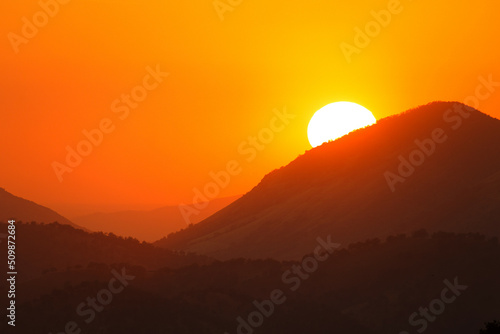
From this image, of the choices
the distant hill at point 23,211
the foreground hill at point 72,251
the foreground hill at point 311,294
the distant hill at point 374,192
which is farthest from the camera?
the distant hill at point 23,211

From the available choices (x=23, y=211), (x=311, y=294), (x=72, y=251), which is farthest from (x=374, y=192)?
(x=23, y=211)

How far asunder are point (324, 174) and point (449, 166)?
17.3 m

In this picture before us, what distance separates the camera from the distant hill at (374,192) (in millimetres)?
75312

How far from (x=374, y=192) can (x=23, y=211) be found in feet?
181

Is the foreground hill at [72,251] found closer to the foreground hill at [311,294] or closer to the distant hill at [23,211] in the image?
the foreground hill at [311,294]

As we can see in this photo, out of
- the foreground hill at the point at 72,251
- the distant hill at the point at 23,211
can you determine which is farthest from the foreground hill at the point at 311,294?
the distant hill at the point at 23,211

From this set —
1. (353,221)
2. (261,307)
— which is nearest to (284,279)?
(261,307)

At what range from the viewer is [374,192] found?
277 ft

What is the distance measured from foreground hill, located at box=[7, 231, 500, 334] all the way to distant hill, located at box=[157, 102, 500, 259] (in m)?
14.0

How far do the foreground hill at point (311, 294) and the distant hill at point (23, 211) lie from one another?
61329mm

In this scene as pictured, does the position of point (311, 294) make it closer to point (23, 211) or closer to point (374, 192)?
point (374, 192)

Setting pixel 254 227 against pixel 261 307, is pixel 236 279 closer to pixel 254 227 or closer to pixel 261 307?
pixel 261 307

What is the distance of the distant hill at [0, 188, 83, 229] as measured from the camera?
11299 cm

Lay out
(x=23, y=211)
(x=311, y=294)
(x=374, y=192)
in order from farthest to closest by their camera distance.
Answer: (x=23, y=211)
(x=374, y=192)
(x=311, y=294)
